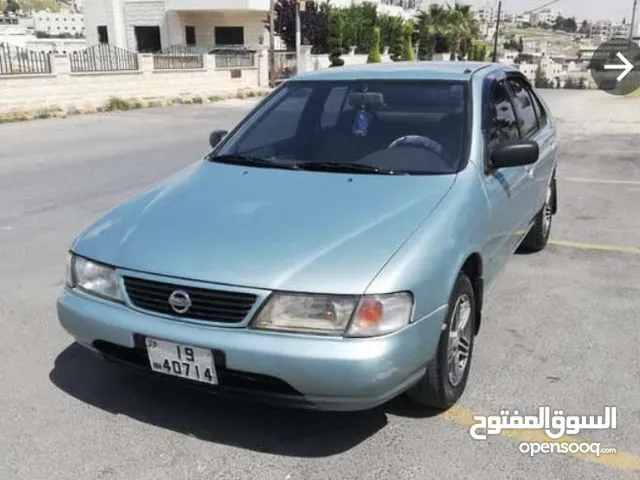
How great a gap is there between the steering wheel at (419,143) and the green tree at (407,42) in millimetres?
45086

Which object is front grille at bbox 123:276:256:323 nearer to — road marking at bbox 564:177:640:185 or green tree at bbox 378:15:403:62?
road marking at bbox 564:177:640:185

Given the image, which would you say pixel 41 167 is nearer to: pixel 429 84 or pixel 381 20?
pixel 429 84

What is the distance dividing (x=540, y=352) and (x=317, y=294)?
6.10 feet

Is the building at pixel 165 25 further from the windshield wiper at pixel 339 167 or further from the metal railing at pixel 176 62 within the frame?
the windshield wiper at pixel 339 167

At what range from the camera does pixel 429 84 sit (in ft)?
13.3

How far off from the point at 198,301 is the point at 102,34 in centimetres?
4676

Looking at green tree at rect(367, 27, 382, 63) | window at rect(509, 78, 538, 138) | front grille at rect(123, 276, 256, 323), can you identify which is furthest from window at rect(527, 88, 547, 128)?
green tree at rect(367, 27, 382, 63)

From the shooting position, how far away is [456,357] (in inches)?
125

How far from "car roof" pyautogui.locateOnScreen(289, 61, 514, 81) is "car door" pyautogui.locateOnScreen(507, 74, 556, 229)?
1.30 feet

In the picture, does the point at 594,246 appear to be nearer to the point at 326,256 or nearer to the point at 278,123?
the point at 278,123

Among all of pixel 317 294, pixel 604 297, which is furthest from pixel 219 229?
pixel 604 297

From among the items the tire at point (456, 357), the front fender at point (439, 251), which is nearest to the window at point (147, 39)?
the front fender at point (439, 251)

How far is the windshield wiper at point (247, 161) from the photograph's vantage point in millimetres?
3739

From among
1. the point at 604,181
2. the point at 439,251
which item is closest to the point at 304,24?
the point at 604,181
